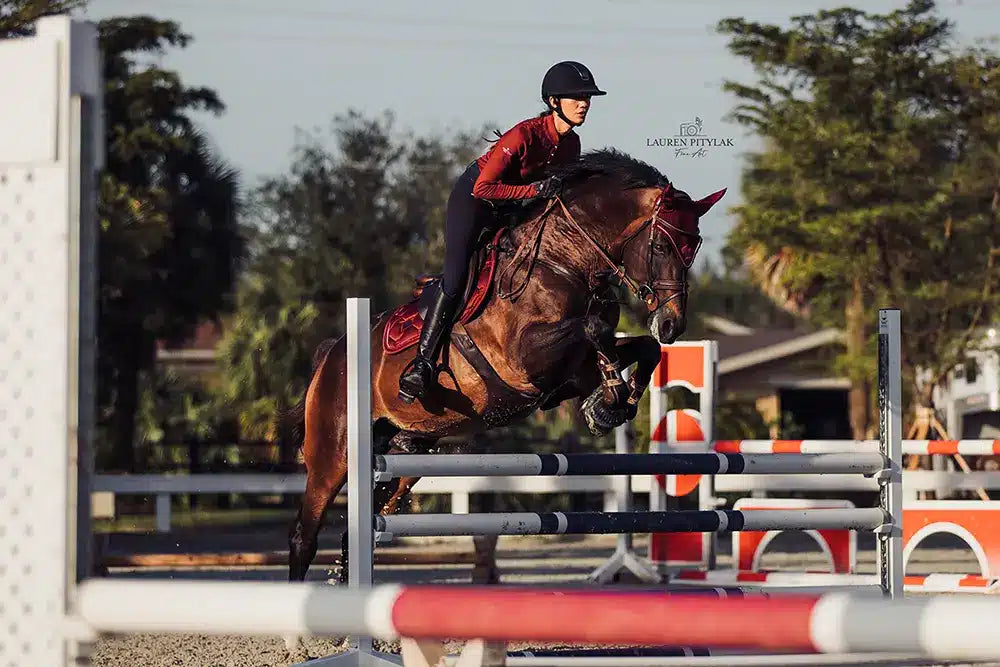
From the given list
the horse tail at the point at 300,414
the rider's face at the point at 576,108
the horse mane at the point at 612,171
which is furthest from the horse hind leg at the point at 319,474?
the rider's face at the point at 576,108

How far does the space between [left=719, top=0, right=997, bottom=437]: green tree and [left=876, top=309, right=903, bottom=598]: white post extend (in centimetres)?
1265

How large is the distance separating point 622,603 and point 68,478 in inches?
33.6

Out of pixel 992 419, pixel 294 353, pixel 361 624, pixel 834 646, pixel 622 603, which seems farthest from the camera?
pixel 992 419

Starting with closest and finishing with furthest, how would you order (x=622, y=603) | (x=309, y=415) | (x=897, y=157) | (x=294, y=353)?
(x=622, y=603) → (x=309, y=415) → (x=897, y=157) → (x=294, y=353)

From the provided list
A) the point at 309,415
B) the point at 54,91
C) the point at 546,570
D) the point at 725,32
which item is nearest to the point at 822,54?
the point at 725,32

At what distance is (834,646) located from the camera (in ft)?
6.27

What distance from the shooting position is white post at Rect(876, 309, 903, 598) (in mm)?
5051

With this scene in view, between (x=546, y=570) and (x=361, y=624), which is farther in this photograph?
(x=546, y=570)

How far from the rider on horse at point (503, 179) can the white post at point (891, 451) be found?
1.35 m

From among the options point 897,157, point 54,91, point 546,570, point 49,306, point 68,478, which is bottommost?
point 546,570

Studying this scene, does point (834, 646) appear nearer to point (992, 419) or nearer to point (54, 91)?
point (54, 91)

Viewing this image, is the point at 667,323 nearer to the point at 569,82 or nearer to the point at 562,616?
the point at 569,82

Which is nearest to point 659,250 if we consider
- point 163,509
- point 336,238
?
point 163,509

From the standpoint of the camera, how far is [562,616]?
2.04 m
